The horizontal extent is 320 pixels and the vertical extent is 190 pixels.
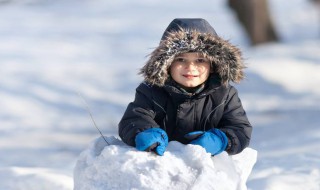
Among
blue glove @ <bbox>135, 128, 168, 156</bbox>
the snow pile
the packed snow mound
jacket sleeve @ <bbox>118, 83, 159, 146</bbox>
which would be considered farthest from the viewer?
the snow pile

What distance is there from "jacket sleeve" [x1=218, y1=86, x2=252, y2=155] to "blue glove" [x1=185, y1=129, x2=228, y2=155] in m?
0.05

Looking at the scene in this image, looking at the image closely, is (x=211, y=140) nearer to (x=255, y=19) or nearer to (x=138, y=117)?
(x=138, y=117)

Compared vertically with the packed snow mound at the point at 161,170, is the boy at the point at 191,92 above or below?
above

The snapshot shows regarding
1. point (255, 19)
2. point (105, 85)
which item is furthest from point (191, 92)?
point (255, 19)

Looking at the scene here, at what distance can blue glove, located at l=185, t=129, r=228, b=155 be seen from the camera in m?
3.57

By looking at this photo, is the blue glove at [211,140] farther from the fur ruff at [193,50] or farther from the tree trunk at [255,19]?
the tree trunk at [255,19]

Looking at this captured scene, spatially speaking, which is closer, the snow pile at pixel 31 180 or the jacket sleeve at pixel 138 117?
the jacket sleeve at pixel 138 117

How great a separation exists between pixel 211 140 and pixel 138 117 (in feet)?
1.27

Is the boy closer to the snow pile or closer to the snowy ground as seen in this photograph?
the snowy ground

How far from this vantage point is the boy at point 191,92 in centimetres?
371

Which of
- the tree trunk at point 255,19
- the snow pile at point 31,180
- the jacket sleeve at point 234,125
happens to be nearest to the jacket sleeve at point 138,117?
the jacket sleeve at point 234,125

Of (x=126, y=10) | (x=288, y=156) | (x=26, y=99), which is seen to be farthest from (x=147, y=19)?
(x=288, y=156)

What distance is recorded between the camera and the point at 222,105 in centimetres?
382

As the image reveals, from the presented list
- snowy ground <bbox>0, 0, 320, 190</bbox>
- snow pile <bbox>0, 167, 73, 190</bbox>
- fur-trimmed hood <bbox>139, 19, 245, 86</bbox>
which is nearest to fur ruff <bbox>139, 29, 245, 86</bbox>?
fur-trimmed hood <bbox>139, 19, 245, 86</bbox>
